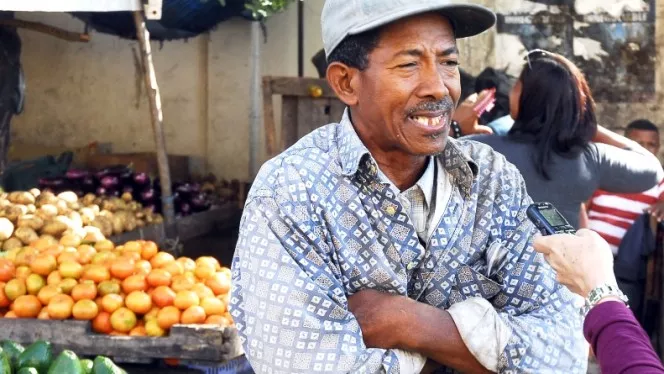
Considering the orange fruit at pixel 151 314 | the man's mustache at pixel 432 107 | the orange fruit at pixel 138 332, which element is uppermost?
the man's mustache at pixel 432 107

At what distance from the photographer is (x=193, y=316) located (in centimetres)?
439

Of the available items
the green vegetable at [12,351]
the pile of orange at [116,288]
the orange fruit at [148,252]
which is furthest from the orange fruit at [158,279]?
the green vegetable at [12,351]

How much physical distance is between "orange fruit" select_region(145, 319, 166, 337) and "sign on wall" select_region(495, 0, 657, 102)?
4.12m

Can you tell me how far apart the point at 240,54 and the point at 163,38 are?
73 centimetres

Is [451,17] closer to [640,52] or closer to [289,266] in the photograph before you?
[289,266]

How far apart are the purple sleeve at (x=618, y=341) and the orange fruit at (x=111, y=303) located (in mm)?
3149

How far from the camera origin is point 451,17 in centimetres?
208

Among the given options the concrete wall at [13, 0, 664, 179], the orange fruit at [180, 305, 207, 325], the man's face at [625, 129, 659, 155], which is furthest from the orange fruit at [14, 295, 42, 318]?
the concrete wall at [13, 0, 664, 179]

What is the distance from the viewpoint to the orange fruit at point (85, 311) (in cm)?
451

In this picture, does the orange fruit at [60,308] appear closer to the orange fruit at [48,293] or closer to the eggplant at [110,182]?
the orange fruit at [48,293]

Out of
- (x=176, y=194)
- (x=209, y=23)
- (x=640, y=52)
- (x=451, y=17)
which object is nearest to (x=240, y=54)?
(x=209, y=23)

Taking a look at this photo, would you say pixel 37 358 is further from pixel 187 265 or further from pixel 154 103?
pixel 154 103

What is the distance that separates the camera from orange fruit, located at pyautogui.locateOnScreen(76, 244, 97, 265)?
16.4ft

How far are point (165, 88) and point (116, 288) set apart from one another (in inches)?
189
